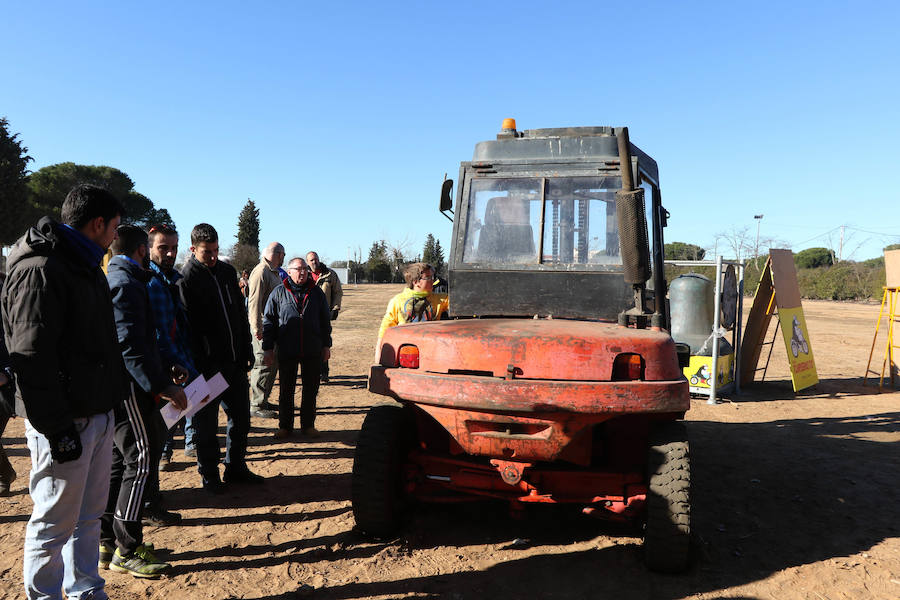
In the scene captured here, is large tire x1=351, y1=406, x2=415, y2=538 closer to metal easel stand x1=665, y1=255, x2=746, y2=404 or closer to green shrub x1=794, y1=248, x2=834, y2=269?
metal easel stand x1=665, y1=255, x2=746, y2=404

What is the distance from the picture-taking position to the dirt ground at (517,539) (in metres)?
3.06

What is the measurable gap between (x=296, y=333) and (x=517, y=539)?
3.00 meters

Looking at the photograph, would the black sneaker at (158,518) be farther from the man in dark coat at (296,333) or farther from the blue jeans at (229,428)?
the man in dark coat at (296,333)

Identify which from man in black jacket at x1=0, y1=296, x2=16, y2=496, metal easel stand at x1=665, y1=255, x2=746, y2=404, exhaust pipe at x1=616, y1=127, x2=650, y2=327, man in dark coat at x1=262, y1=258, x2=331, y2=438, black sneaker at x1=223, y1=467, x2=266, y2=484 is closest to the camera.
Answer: exhaust pipe at x1=616, y1=127, x2=650, y2=327

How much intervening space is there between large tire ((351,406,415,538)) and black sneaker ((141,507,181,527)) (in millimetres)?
1311

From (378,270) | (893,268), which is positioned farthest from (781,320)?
(378,270)

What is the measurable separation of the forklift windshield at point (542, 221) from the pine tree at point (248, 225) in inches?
2149

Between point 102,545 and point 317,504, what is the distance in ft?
4.62

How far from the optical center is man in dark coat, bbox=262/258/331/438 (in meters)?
5.59

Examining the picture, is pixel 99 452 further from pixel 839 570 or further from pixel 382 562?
pixel 839 570

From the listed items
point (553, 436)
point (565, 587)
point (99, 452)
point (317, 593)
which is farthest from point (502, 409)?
point (99, 452)

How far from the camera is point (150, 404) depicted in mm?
3229

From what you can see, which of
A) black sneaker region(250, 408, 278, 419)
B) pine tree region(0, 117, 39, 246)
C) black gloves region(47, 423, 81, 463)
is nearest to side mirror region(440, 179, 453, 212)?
black gloves region(47, 423, 81, 463)

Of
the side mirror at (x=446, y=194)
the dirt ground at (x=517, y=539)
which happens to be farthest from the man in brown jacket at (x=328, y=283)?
the side mirror at (x=446, y=194)
